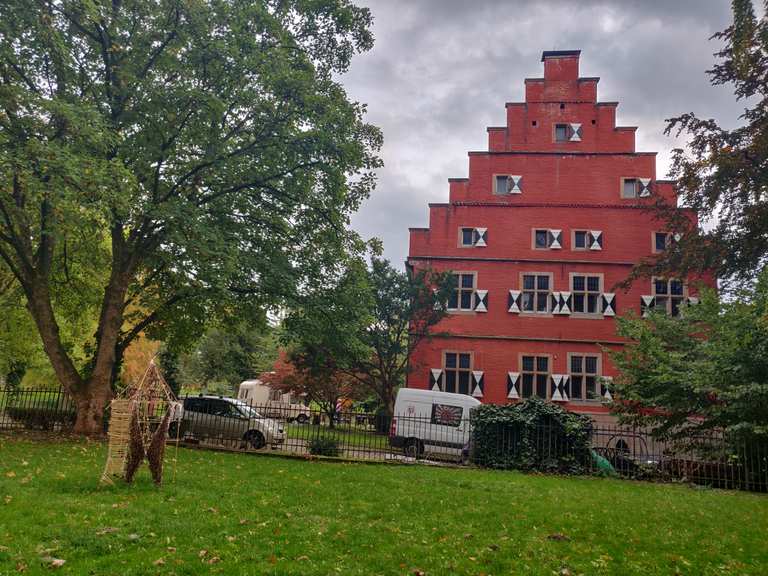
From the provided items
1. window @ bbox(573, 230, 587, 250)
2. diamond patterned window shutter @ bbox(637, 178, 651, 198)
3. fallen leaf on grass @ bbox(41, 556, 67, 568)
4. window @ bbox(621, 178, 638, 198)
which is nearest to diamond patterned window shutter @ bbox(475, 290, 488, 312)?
window @ bbox(573, 230, 587, 250)

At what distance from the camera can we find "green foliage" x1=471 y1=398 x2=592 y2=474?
622 inches

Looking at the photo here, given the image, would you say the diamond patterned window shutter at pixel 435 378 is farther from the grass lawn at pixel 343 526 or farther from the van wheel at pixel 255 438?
the grass lawn at pixel 343 526

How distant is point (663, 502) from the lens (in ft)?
35.2

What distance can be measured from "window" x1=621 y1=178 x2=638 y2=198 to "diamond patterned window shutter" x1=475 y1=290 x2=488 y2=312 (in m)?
8.45

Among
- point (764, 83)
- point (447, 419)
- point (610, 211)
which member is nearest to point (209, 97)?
point (447, 419)

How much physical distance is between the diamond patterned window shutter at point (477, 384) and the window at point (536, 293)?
375 cm

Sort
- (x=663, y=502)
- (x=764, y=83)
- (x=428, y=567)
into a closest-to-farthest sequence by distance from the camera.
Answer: (x=428, y=567) → (x=663, y=502) → (x=764, y=83)

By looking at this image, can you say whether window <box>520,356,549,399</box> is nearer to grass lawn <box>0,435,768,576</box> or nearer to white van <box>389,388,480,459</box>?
white van <box>389,388,480,459</box>

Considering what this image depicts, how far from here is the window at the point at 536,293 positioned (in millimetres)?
27062

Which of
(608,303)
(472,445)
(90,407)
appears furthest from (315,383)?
(90,407)

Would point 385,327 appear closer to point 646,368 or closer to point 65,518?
point 646,368

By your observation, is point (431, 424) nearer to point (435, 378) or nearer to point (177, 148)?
point (435, 378)

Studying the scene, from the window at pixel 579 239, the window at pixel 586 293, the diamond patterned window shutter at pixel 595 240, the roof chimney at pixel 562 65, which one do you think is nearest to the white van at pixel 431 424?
the window at pixel 586 293

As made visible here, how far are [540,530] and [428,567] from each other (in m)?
2.53
